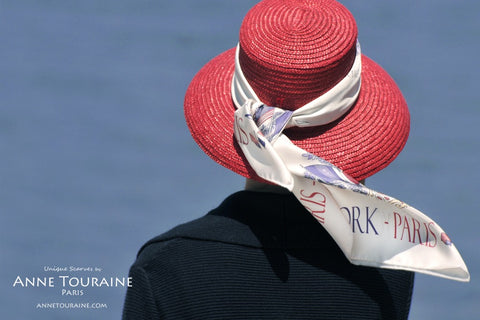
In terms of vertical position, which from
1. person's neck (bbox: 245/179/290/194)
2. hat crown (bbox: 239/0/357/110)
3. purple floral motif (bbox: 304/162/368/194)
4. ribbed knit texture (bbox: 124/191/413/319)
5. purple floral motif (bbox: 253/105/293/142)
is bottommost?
ribbed knit texture (bbox: 124/191/413/319)

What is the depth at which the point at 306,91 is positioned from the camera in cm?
150

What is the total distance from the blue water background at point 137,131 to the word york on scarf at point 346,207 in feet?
6.82

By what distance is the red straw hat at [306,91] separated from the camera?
149 centimetres

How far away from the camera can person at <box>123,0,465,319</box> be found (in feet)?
4.59

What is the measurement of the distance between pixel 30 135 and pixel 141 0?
4.13 feet

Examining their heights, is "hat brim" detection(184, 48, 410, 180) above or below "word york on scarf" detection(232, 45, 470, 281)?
above

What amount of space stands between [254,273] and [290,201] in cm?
13

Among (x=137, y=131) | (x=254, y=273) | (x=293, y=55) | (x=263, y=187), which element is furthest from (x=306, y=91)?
(x=137, y=131)

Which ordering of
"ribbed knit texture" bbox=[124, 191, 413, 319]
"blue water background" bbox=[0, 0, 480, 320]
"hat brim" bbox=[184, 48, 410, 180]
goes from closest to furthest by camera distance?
1. "ribbed knit texture" bbox=[124, 191, 413, 319]
2. "hat brim" bbox=[184, 48, 410, 180]
3. "blue water background" bbox=[0, 0, 480, 320]

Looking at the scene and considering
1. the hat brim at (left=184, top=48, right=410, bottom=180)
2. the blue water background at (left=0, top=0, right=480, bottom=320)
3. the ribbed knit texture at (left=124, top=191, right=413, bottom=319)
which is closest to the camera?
the ribbed knit texture at (left=124, top=191, right=413, bottom=319)

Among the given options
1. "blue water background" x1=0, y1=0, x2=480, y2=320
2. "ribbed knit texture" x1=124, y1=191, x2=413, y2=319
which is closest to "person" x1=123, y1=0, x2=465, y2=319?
"ribbed knit texture" x1=124, y1=191, x2=413, y2=319

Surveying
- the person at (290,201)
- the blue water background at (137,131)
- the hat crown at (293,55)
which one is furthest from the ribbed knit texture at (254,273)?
the blue water background at (137,131)

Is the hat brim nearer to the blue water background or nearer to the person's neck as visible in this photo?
the person's neck

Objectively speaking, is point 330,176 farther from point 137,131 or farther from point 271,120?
point 137,131
